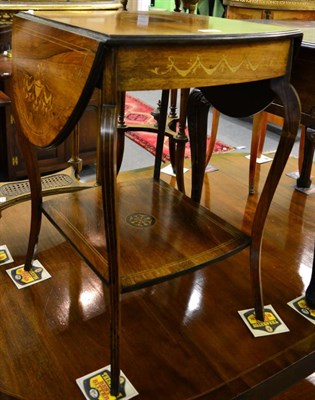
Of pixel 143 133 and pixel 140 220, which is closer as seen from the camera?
pixel 140 220

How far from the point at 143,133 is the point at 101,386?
271 cm

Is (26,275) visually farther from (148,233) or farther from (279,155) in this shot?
(279,155)

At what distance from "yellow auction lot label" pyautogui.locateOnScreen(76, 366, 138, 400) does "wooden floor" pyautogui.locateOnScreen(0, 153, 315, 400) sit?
0.06ft

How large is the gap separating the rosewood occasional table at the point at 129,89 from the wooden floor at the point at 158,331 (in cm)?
11

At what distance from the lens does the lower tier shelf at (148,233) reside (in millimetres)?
985

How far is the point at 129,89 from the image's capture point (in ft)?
2.57

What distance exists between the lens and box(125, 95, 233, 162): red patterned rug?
314 centimetres

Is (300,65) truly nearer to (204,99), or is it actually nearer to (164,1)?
(204,99)

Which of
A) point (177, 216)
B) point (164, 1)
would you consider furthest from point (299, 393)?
point (164, 1)

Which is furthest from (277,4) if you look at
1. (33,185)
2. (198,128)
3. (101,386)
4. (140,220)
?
(101,386)

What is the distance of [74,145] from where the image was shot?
1692mm

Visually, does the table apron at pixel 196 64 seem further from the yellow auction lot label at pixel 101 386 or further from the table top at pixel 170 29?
the yellow auction lot label at pixel 101 386

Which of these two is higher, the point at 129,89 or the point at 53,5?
Answer: the point at 53,5

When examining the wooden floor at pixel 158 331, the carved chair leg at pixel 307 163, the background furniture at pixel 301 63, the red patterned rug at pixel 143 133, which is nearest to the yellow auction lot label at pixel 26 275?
the wooden floor at pixel 158 331
